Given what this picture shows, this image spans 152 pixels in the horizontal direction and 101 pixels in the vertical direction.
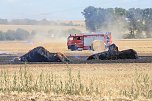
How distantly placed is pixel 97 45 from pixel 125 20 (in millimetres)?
94140

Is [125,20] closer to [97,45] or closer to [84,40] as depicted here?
[84,40]

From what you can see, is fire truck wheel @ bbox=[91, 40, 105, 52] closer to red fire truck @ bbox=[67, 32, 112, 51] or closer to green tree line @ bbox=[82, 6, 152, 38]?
red fire truck @ bbox=[67, 32, 112, 51]

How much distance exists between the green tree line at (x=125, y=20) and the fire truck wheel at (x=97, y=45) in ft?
242

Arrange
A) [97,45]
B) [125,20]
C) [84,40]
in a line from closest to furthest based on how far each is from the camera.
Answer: [97,45] → [84,40] → [125,20]

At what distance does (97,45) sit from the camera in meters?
69.3

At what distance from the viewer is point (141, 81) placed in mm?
16000

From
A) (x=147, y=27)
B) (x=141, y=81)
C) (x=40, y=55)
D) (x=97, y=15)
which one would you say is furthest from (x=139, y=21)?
(x=141, y=81)

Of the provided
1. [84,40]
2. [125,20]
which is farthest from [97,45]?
[125,20]

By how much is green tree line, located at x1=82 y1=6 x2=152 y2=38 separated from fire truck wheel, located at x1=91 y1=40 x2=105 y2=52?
242ft

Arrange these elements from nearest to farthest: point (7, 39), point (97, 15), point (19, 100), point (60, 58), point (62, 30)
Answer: point (19, 100), point (60, 58), point (7, 39), point (62, 30), point (97, 15)

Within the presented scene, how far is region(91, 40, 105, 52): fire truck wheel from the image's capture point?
68500mm

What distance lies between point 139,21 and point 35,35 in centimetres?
3397

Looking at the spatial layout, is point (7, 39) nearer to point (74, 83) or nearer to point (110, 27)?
point (110, 27)

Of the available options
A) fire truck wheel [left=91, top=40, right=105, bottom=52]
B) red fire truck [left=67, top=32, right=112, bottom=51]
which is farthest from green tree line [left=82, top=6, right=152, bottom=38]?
fire truck wheel [left=91, top=40, right=105, bottom=52]
